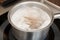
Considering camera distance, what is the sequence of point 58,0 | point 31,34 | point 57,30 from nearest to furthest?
1. point 31,34
2. point 57,30
3. point 58,0

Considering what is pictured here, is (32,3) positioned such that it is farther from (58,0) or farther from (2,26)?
(58,0)

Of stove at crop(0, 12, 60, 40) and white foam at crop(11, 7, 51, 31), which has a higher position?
white foam at crop(11, 7, 51, 31)

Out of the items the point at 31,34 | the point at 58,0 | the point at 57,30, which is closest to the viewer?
the point at 31,34

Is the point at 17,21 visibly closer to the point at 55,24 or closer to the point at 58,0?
the point at 55,24

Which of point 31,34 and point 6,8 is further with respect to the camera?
point 6,8

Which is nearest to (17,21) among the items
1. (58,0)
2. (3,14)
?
(3,14)

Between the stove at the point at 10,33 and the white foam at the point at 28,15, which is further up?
the white foam at the point at 28,15

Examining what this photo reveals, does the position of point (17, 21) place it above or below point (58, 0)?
below
